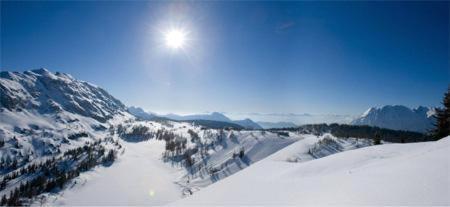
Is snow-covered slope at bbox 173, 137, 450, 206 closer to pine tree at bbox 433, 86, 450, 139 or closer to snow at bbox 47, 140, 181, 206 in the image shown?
pine tree at bbox 433, 86, 450, 139

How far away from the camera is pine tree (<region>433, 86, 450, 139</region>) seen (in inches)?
1228

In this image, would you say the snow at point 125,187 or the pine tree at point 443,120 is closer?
the pine tree at point 443,120

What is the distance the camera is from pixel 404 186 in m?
6.73

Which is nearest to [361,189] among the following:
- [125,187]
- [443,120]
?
[443,120]

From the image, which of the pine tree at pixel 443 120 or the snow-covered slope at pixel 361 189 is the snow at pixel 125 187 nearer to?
the pine tree at pixel 443 120

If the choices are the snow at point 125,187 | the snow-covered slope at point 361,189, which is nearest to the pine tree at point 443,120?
the snow-covered slope at point 361,189

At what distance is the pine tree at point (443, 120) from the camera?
102 ft

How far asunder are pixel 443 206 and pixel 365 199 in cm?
167

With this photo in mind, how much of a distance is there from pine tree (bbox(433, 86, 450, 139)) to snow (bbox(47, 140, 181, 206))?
362ft

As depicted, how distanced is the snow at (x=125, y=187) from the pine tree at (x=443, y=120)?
4340 inches

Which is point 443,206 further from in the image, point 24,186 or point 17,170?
point 17,170

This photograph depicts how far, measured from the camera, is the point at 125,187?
134m

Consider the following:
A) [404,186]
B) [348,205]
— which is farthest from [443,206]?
[348,205]

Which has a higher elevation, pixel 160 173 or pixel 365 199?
pixel 365 199
